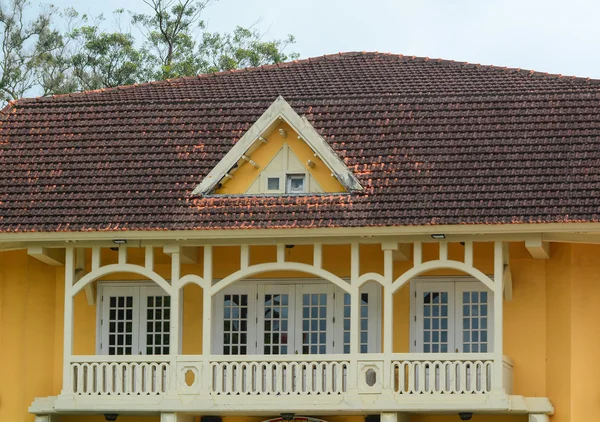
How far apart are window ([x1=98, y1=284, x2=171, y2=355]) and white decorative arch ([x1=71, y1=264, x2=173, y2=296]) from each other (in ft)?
3.79

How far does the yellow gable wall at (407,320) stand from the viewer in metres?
33.8

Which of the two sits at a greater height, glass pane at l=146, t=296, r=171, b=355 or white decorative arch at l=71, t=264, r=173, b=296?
white decorative arch at l=71, t=264, r=173, b=296

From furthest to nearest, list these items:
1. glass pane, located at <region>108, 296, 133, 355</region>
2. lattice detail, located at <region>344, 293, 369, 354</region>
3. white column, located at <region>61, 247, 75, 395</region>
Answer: glass pane, located at <region>108, 296, 133, 355</region>
lattice detail, located at <region>344, 293, 369, 354</region>
white column, located at <region>61, 247, 75, 395</region>

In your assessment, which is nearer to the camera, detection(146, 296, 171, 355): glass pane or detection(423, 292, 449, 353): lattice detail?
detection(423, 292, 449, 353): lattice detail

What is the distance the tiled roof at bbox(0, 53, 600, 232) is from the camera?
33469 millimetres

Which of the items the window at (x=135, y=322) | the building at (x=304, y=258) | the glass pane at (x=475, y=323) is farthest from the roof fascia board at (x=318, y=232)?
the window at (x=135, y=322)

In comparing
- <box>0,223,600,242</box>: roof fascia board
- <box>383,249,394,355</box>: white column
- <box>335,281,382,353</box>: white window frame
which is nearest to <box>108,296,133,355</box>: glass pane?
<box>0,223,600,242</box>: roof fascia board

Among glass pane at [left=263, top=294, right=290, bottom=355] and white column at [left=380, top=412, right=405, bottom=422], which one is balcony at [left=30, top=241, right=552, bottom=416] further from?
white column at [left=380, top=412, right=405, bottom=422]

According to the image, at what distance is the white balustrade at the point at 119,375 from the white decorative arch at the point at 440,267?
4695mm

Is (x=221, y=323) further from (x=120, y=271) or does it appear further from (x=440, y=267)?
(x=440, y=267)

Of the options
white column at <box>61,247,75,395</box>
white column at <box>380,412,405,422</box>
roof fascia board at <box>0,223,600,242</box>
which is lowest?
white column at <box>380,412,405,422</box>

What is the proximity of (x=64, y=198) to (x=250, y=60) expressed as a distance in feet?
74.9

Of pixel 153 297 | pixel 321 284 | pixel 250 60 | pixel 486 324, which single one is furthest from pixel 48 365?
pixel 250 60

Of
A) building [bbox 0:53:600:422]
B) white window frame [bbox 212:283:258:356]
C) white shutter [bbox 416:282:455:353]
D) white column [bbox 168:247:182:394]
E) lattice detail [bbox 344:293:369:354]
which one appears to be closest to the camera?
building [bbox 0:53:600:422]
